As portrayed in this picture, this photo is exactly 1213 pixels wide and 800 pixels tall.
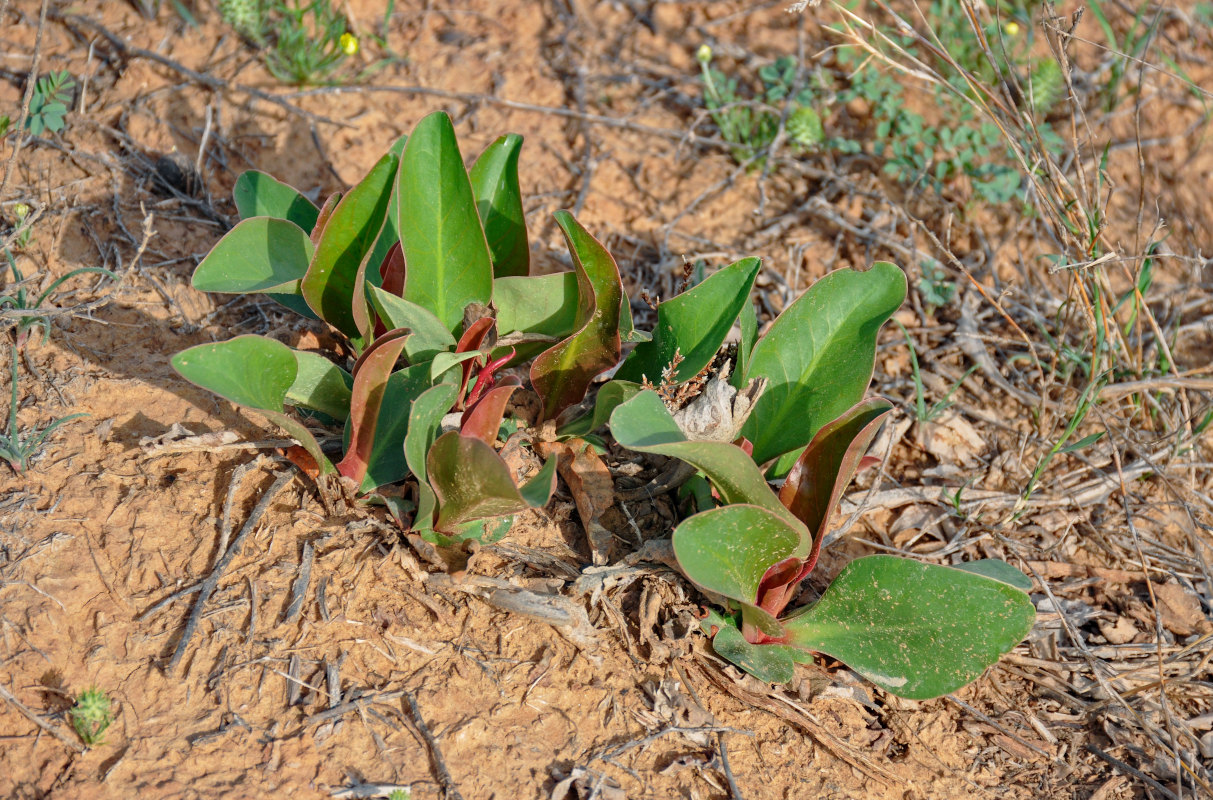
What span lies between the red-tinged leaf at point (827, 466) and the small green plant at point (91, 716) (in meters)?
1.44

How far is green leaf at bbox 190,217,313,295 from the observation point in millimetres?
2014

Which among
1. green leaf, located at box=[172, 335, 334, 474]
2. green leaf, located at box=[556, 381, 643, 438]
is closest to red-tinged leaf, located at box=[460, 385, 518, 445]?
green leaf, located at box=[556, 381, 643, 438]

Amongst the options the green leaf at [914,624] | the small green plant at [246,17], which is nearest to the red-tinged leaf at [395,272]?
the green leaf at [914,624]

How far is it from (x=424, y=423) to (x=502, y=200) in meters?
0.69

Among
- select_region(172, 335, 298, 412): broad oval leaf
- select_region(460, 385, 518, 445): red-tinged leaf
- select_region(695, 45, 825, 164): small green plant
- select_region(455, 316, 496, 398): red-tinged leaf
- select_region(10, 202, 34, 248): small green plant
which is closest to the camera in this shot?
select_region(172, 335, 298, 412): broad oval leaf

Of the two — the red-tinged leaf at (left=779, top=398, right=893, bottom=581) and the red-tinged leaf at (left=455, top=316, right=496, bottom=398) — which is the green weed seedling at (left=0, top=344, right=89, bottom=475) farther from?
the red-tinged leaf at (left=779, top=398, right=893, bottom=581)

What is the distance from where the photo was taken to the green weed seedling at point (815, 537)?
1777mm

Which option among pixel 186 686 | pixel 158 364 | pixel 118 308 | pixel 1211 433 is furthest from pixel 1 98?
pixel 1211 433

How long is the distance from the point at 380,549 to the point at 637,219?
154 cm

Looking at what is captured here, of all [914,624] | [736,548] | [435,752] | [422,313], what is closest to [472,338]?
[422,313]

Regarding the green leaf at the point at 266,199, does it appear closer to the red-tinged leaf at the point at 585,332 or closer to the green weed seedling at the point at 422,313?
the green weed seedling at the point at 422,313

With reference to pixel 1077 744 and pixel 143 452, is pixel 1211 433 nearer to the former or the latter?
pixel 1077 744

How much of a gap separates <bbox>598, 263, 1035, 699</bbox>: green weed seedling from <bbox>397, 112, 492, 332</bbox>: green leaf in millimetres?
432

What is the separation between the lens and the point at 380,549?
206 centimetres
